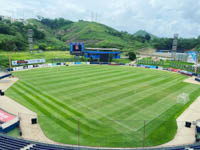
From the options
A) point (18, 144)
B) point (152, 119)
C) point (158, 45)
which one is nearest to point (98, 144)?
point (18, 144)

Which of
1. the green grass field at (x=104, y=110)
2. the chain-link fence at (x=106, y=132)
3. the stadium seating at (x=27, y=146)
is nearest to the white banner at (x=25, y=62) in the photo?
the green grass field at (x=104, y=110)

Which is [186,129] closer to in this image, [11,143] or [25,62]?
[11,143]

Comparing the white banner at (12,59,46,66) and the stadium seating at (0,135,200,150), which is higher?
the white banner at (12,59,46,66)

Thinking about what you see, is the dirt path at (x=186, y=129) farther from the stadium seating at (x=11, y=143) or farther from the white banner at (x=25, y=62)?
the white banner at (x=25, y=62)

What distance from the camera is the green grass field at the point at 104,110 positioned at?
725 inches

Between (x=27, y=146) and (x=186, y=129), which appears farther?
(x=186, y=129)

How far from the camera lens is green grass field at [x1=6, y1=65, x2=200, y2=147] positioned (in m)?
18.4

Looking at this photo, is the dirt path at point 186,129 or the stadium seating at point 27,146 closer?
the stadium seating at point 27,146

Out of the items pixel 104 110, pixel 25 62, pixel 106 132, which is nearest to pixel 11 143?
pixel 106 132

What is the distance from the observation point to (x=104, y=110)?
25156mm

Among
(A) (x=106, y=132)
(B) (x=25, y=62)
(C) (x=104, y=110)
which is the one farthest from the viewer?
(B) (x=25, y=62)

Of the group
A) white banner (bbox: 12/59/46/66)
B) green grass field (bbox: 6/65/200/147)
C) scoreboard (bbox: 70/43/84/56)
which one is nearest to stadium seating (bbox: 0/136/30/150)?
green grass field (bbox: 6/65/200/147)

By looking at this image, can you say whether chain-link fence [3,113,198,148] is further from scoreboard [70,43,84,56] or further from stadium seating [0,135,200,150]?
scoreboard [70,43,84,56]

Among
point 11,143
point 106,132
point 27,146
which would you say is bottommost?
point 106,132
